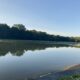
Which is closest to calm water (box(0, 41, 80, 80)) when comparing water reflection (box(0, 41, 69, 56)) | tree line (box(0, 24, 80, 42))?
water reflection (box(0, 41, 69, 56))

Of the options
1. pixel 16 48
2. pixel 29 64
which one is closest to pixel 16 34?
pixel 16 48

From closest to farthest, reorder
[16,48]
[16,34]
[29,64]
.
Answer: [29,64]
[16,48]
[16,34]


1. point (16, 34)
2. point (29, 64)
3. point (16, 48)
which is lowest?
point (29, 64)

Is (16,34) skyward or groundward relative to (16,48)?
skyward

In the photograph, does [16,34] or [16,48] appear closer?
[16,48]

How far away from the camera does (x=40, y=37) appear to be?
150875mm

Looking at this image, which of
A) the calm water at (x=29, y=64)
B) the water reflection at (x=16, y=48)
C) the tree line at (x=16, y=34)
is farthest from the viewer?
the tree line at (x=16, y=34)

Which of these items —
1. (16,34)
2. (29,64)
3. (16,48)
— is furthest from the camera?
(16,34)

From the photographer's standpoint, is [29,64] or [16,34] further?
[16,34]

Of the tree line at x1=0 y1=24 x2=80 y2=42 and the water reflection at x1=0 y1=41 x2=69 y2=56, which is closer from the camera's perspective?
the water reflection at x1=0 y1=41 x2=69 y2=56

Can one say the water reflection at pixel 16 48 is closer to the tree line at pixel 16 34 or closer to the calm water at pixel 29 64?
the calm water at pixel 29 64

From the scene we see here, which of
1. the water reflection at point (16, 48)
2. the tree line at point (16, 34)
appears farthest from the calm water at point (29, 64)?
the tree line at point (16, 34)

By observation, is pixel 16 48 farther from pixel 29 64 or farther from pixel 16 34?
pixel 16 34

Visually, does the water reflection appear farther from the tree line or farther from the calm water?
the tree line
